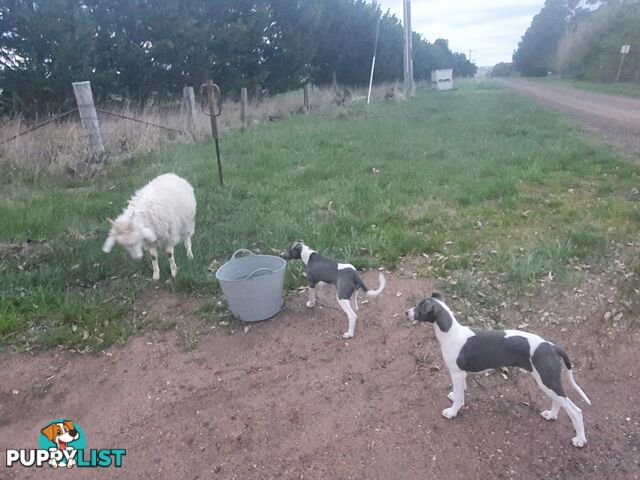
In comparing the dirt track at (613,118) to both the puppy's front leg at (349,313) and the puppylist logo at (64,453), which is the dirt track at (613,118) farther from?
the puppylist logo at (64,453)

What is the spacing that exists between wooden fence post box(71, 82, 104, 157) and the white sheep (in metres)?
4.55

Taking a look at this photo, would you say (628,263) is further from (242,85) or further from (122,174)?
(242,85)

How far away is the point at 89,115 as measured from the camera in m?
9.53

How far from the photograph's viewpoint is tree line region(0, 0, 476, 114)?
1223 cm

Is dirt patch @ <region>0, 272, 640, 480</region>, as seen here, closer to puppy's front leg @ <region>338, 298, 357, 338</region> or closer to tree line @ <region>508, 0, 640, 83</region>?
puppy's front leg @ <region>338, 298, 357, 338</region>

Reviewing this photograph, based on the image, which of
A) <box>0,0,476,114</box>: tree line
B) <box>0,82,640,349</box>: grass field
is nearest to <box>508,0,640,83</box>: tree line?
<box>0,0,476,114</box>: tree line

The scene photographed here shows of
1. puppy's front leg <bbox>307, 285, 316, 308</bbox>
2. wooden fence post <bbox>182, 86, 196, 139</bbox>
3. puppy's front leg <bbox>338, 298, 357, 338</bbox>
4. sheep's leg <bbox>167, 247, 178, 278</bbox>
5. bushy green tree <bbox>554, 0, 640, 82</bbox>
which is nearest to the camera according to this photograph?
puppy's front leg <bbox>338, 298, 357, 338</bbox>

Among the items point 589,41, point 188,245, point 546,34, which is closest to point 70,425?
point 188,245

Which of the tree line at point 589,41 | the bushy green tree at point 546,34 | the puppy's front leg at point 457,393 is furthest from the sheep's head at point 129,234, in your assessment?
the bushy green tree at point 546,34

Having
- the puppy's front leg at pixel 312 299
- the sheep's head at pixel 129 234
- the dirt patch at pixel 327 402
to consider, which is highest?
the sheep's head at pixel 129 234

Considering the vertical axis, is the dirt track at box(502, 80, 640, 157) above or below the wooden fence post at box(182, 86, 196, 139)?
below

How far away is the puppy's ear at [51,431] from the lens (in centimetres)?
338

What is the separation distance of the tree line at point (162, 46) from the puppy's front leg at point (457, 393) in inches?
518

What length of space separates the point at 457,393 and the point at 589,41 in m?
51.3
